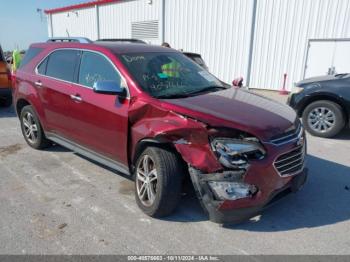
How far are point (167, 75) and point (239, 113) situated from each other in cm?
116

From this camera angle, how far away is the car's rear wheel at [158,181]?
2.96 metres

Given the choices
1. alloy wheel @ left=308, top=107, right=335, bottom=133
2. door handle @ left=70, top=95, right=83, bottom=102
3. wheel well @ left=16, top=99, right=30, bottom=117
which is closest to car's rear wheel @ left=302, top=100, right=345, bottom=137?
alloy wheel @ left=308, top=107, right=335, bottom=133

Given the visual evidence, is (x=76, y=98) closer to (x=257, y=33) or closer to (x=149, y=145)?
(x=149, y=145)

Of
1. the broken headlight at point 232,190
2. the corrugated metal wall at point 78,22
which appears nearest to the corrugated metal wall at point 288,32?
the broken headlight at point 232,190

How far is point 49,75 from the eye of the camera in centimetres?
462

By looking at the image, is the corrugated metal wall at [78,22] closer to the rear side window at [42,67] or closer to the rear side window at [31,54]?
the rear side window at [31,54]

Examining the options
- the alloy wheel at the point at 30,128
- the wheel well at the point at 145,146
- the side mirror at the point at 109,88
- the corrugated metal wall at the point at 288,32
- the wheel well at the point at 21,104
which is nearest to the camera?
the wheel well at the point at 145,146

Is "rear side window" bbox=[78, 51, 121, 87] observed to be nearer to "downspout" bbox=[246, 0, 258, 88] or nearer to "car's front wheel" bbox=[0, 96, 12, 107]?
"car's front wheel" bbox=[0, 96, 12, 107]

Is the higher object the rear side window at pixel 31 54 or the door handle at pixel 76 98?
the rear side window at pixel 31 54

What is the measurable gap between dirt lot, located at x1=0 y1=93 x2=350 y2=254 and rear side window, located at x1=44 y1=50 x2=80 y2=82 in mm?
Answer: 1365

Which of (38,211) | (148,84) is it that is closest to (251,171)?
(148,84)

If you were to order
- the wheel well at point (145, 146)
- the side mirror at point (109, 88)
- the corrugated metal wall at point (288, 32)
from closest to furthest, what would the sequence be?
the wheel well at point (145, 146)
the side mirror at point (109, 88)
the corrugated metal wall at point (288, 32)

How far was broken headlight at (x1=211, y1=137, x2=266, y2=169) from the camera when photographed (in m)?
2.70

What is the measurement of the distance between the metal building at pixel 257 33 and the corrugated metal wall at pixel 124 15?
0.18 ft
